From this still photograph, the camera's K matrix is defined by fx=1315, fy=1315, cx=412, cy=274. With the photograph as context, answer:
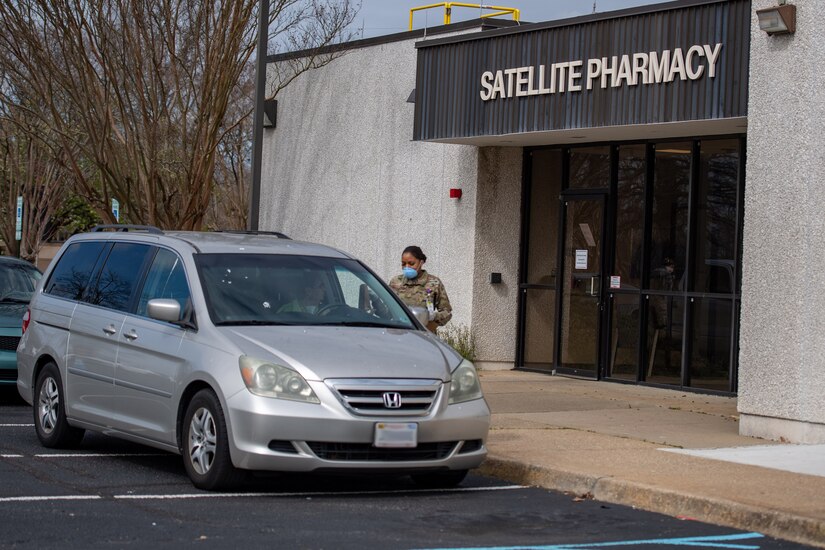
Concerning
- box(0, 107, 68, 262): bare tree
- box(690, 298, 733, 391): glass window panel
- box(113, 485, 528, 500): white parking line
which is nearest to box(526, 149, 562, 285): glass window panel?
box(690, 298, 733, 391): glass window panel

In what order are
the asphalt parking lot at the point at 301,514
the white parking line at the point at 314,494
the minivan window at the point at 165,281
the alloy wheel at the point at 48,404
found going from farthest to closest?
1. the alloy wheel at the point at 48,404
2. the minivan window at the point at 165,281
3. the white parking line at the point at 314,494
4. the asphalt parking lot at the point at 301,514

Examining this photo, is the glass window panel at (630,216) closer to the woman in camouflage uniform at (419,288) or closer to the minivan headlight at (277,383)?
the woman in camouflage uniform at (419,288)

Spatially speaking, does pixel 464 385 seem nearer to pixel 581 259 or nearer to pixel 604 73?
pixel 604 73

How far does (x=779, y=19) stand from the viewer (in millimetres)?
10930

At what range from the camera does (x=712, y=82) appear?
44.8 ft

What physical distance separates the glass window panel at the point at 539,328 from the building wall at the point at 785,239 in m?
6.11

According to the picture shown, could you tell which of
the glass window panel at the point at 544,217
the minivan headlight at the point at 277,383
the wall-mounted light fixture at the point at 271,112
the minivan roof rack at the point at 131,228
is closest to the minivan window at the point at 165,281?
the minivan roof rack at the point at 131,228

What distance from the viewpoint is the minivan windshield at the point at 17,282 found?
1430 cm

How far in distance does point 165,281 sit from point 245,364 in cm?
151

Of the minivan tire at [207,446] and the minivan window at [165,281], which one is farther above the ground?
the minivan window at [165,281]

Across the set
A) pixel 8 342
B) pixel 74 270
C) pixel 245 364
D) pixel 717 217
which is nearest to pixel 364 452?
pixel 245 364

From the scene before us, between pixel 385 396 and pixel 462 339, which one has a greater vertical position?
pixel 385 396

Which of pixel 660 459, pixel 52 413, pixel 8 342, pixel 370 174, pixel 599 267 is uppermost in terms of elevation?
pixel 370 174

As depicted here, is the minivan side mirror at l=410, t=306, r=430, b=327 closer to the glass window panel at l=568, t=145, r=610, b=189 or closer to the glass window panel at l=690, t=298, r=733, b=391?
the glass window panel at l=690, t=298, r=733, b=391
